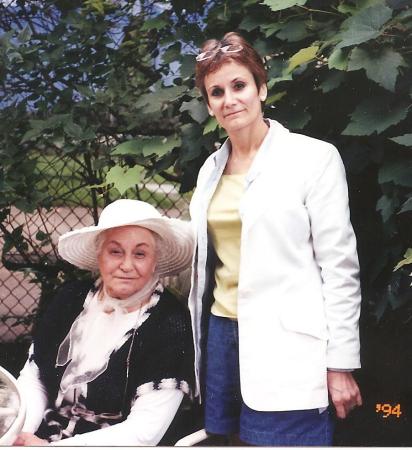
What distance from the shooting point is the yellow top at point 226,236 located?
144 centimetres

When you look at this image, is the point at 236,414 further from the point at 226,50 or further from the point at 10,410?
the point at 226,50

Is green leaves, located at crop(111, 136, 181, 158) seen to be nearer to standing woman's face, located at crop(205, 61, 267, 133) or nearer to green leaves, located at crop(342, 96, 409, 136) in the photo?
standing woman's face, located at crop(205, 61, 267, 133)

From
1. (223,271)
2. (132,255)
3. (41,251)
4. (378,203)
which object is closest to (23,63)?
(41,251)

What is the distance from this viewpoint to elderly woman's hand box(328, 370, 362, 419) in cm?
140

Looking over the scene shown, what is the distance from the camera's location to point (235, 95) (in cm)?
144

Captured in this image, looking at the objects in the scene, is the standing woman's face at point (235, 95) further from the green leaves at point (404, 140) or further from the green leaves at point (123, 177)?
the green leaves at point (123, 177)

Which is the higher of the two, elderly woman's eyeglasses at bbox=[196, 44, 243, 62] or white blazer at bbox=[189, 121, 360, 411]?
elderly woman's eyeglasses at bbox=[196, 44, 243, 62]

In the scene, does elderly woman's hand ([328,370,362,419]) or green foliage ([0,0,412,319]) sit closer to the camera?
elderly woman's hand ([328,370,362,419])

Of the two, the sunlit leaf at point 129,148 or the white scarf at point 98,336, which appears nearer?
the white scarf at point 98,336

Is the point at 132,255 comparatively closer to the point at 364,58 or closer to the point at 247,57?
the point at 247,57

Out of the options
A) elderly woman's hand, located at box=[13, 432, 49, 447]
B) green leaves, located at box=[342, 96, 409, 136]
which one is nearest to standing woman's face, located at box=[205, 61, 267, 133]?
green leaves, located at box=[342, 96, 409, 136]

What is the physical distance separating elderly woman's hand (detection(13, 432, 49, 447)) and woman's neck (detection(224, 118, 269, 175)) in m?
0.72

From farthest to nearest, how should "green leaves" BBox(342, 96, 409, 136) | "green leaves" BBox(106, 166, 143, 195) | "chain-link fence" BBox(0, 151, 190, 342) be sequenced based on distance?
"chain-link fence" BBox(0, 151, 190, 342), "green leaves" BBox(106, 166, 143, 195), "green leaves" BBox(342, 96, 409, 136)
